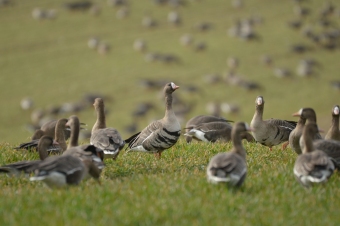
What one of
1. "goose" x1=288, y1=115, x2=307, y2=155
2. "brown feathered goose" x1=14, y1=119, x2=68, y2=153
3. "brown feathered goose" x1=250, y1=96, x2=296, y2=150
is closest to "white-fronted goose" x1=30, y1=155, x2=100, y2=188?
"brown feathered goose" x1=14, y1=119, x2=68, y2=153

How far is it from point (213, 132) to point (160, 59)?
28.4m

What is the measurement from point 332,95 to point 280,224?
30.1m

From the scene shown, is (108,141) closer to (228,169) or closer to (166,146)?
(166,146)

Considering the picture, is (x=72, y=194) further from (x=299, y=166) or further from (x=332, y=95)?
(x=332, y=95)

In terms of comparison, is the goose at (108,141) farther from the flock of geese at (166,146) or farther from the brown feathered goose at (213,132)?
the brown feathered goose at (213,132)

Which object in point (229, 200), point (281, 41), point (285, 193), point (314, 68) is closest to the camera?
point (229, 200)

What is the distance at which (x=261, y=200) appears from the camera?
8312mm

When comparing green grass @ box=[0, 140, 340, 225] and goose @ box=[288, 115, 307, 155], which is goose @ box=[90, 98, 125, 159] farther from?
goose @ box=[288, 115, 307, 155]

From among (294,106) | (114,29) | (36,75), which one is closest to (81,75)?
(36,75)

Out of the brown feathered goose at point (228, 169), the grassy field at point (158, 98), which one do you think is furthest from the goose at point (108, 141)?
the brown feathered goose at point (228, 169)

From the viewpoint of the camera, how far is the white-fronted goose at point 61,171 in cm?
847

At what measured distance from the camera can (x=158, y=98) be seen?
3856cm

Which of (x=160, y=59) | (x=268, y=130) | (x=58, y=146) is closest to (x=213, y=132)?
(x=268, y=130)

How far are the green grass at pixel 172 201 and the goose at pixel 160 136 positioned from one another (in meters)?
1.54
